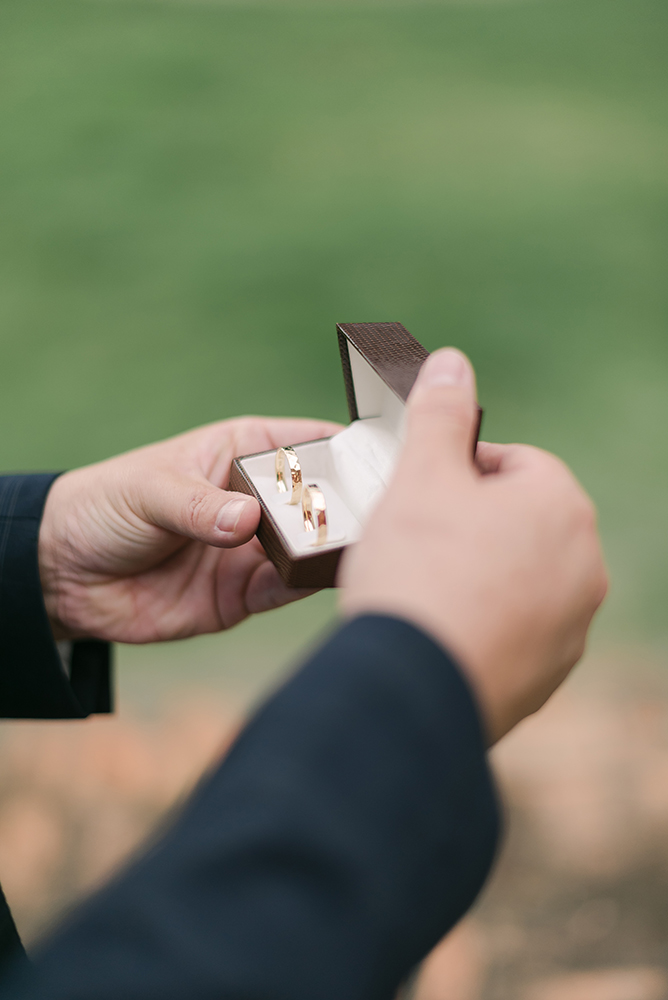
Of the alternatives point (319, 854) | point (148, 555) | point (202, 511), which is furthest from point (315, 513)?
point (319, 854)

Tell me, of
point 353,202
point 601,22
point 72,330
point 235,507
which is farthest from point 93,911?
point 601,22

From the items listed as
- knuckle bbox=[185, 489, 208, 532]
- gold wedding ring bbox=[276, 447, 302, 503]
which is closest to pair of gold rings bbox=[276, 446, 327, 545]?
gold wedding ring bbox=[276, 447, 302, 503]

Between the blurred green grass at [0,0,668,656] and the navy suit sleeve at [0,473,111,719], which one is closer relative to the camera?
the navy suit sleeve at [0,473,111,719]

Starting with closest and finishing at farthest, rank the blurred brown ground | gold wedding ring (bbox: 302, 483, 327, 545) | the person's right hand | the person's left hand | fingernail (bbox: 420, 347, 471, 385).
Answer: the person's right hand, fingernail (bbox: 420, 347, 471, 385), gold wedding ring (bbox: 302, 483, 327, 545), the person's left hand, the blurred brown ground

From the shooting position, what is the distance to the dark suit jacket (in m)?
0.31

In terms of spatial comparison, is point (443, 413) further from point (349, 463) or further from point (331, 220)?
point (331, 220)

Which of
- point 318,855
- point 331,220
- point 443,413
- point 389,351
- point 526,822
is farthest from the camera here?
point 331,220

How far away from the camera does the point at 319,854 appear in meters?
0.31

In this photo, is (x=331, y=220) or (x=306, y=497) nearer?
(x=306, y=497)

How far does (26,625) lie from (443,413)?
59 cm

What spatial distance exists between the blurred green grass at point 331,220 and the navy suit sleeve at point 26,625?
1.77 feet

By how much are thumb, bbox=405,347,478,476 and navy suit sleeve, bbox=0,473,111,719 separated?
542mm

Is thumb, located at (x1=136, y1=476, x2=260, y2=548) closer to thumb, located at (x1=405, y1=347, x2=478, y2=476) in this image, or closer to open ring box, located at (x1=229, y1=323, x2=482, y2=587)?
open ring box, located at (x1=229, y1=323, x2=482, y2=587)

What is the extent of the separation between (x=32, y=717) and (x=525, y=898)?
0.81 m
